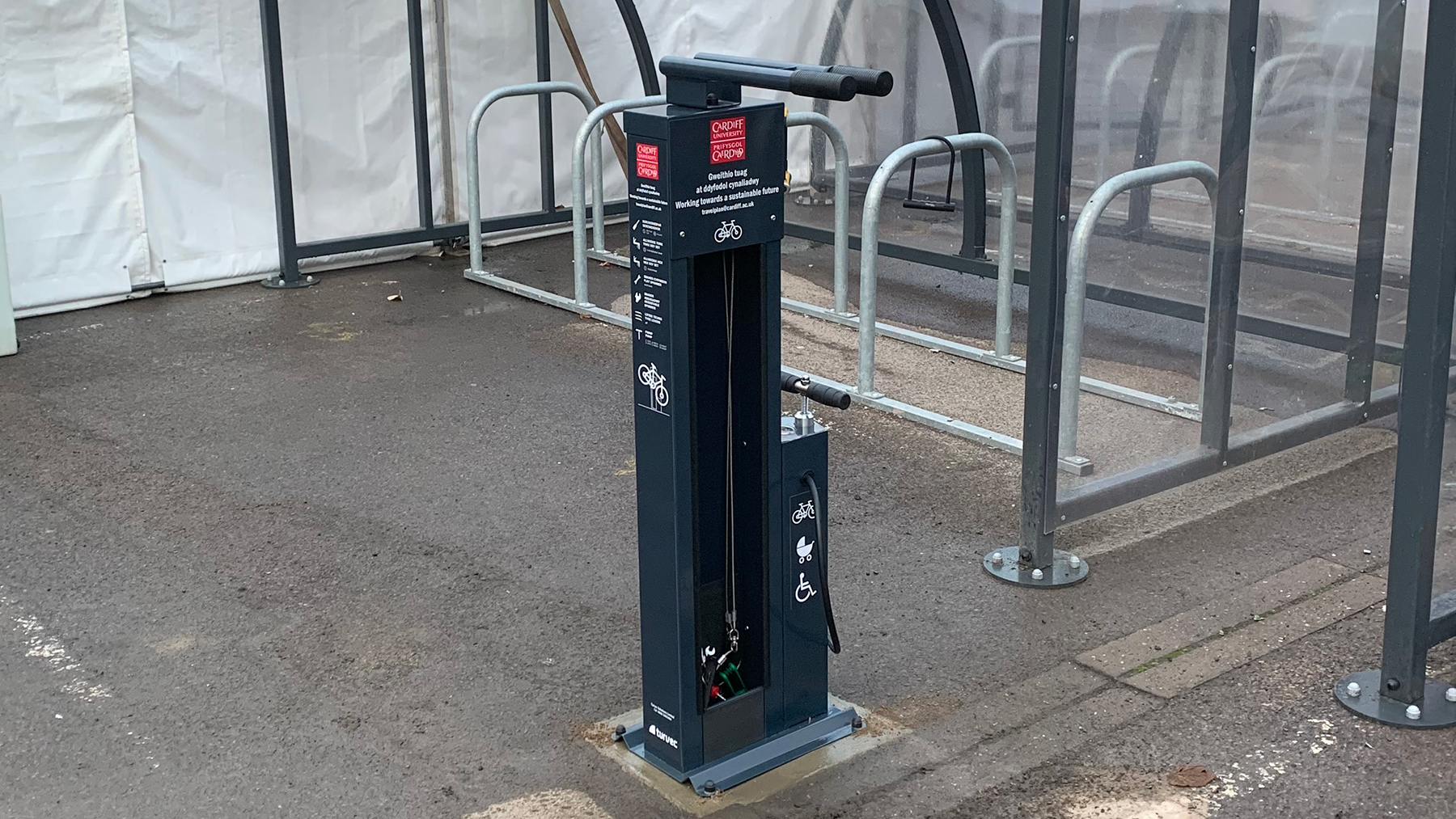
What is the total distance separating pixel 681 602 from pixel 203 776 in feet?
3.97

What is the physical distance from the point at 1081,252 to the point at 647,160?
1734mm

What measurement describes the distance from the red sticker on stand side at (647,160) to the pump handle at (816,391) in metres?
0.61

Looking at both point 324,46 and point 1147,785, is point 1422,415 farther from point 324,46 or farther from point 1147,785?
point 324,46

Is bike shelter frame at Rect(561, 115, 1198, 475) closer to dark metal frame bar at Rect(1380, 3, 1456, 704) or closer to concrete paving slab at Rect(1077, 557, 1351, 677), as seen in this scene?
concrete paving slab at Rect(1077, 557, 1351, 677)

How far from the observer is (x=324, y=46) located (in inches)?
324

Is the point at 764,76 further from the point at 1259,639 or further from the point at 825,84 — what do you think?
the point at 1259,639

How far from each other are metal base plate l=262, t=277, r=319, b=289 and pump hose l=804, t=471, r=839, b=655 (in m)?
5.47

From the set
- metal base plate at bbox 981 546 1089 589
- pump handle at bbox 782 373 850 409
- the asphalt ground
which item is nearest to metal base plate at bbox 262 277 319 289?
the asphalt ground

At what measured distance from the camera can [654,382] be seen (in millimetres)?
3135

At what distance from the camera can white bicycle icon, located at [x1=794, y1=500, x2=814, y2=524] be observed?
336cm

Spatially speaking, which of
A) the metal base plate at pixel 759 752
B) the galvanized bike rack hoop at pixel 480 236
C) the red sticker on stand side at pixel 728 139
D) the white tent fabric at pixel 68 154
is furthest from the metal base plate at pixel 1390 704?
the white tent fabric at pixel 68 154

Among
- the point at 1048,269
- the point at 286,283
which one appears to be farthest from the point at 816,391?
the point at 286,283

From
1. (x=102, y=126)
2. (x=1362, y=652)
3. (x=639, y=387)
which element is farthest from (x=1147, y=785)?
(x=102, y=126)

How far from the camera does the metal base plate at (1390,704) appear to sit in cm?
353
